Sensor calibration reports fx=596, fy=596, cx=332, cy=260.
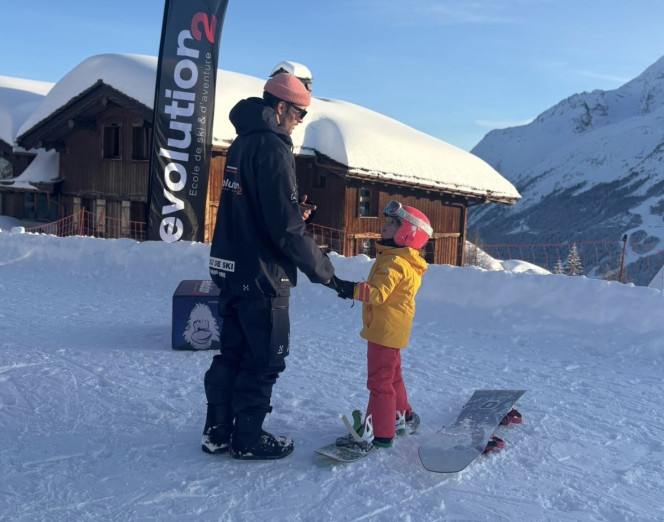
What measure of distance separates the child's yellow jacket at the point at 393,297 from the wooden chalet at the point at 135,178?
14.0 meters

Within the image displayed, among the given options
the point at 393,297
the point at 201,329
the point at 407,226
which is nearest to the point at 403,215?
the point at 407,226

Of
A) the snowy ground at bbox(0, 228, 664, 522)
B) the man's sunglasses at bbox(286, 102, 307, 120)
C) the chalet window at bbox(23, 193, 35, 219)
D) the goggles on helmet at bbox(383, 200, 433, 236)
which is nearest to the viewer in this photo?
the snowy ground at bbox(0, 228, 664, 522)

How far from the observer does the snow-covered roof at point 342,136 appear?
17.6 metres

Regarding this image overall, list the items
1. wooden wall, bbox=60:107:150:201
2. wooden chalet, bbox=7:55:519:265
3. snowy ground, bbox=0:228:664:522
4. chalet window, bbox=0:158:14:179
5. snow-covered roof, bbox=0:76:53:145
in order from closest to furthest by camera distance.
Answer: snowy ground, bbox=0:228:664:522, wooden chalet, bbox=7:55:519:265, wooden wall, bbox=60:107:150:201, snow-covered roof, bbox=0:76:53:145, chalet window, bbox=0:158:14:179

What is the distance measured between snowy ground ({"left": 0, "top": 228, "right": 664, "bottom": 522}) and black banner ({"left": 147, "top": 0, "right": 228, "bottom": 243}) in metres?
4.61

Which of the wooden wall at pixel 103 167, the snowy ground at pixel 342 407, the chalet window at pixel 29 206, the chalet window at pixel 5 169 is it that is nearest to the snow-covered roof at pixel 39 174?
the wooden wall at pixel 103 167

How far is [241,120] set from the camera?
3.22 metres

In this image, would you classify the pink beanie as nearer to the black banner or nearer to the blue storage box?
the blue storage box

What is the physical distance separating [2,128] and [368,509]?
26920 mm

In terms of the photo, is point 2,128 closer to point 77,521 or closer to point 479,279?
point 479,279

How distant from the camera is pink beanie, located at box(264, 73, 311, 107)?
3.24 m

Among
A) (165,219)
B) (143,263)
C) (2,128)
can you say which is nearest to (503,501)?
(143,263)

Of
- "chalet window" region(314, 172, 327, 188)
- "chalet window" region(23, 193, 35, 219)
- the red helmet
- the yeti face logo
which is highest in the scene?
"chalet window" region(314, 172, 327, 188)

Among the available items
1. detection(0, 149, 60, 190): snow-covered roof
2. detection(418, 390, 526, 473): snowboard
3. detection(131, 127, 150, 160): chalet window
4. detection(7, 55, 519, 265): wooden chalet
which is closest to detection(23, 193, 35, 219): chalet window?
detection(0, 149, 60, 190): snow-covered roof
